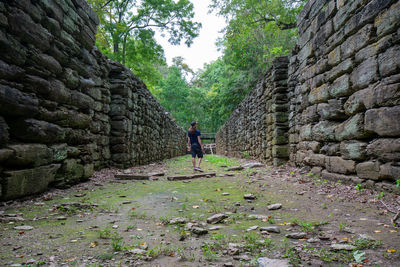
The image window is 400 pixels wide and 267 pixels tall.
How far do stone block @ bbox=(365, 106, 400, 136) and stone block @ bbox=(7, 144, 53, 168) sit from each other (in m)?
4.43

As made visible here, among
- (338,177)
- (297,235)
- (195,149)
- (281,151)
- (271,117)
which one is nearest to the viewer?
(297,235)

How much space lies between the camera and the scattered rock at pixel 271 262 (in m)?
1.40

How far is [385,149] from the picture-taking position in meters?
2.67

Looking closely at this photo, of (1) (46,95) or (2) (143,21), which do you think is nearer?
(1) (46,95)

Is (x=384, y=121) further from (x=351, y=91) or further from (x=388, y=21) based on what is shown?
(x=388, y=21)

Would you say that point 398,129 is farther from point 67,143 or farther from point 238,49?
point 238,49

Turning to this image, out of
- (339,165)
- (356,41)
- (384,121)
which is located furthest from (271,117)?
(384,121)

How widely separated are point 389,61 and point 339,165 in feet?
5.41

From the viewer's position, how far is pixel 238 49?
608 inches

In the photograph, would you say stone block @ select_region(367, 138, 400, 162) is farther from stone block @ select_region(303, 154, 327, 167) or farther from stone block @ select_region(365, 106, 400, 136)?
stone block @ select_region(303, 154, 327, 167)

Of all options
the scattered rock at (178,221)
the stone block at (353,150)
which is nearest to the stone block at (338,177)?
the stone block at (353,150)

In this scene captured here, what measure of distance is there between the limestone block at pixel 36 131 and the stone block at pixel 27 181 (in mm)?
411

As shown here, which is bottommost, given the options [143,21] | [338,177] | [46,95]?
[338,177]

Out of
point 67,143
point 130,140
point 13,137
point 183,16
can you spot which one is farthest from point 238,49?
point 13,137
